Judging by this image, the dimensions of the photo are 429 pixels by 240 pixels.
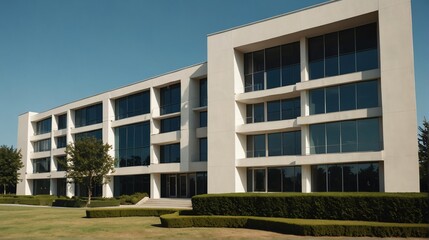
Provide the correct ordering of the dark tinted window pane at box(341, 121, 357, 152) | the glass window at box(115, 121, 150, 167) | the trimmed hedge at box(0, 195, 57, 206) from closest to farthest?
the dark tinted window pane at box(341, 121, 357, 152) < the glass window at box(115, 121, 150, 167) < the trimmed hedge at box(0, 195, 57, 206)

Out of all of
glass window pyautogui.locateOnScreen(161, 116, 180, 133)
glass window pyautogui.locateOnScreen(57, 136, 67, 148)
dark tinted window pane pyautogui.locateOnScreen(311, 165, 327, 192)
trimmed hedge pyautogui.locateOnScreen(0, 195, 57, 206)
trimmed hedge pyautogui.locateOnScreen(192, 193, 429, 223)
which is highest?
glass window pyautogui.locateOnScreen(161, 116, 180, 133)

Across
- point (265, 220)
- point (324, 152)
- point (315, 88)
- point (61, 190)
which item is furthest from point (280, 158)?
point (61, 190)

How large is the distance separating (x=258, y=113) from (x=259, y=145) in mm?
2844

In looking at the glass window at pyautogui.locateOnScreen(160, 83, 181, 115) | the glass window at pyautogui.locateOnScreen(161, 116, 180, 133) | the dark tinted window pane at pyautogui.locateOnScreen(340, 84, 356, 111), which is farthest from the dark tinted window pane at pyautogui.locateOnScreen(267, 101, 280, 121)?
the glass window at pyautogui.locateOnScreen(161, 116, 180, 133)

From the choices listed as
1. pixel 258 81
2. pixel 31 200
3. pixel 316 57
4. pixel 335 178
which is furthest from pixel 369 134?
pixel 31 200

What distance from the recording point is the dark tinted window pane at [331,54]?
33531 millimetres

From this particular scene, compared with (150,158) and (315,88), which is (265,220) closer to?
(315,88)

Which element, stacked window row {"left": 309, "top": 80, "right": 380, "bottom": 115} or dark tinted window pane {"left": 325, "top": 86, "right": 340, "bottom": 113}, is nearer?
stacked window row {"left": 309, "top": 80, "right": 380, "bottom": 115}

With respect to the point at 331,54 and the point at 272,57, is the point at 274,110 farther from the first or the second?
the point at 331,54

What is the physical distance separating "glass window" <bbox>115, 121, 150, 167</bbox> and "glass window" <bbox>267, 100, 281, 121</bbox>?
17026 millimetres

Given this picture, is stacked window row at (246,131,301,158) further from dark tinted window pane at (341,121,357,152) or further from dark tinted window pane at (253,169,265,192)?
dark tinted window pane at (341,121,357,152)

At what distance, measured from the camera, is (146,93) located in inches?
1991

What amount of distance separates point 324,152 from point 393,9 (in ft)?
36.8

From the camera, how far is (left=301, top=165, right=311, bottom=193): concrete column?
33.0 metres
